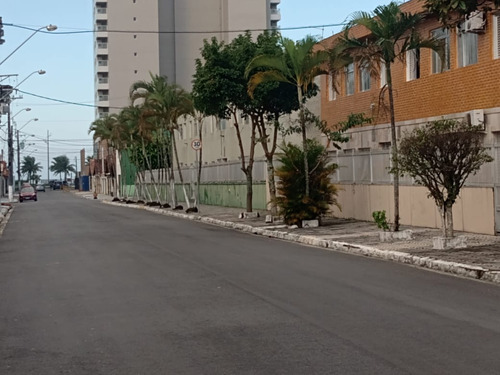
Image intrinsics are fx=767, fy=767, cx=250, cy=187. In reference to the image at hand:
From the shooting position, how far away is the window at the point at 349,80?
30484mm

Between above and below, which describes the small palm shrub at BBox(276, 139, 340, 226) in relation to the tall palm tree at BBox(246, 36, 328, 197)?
below

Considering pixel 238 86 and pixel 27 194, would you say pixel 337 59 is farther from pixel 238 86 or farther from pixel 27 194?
pixel 27 194

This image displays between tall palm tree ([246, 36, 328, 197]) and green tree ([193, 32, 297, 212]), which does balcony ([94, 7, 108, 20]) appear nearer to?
green tree ([193, 32, 297, 212])

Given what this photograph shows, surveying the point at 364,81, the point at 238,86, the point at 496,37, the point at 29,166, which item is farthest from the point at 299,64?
the point at 29,166

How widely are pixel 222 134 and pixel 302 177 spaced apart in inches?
1107

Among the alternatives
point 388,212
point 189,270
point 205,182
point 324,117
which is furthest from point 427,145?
point 205,182

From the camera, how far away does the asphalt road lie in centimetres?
708

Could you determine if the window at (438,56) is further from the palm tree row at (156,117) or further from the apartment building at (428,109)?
the palm tree row at (156,117)

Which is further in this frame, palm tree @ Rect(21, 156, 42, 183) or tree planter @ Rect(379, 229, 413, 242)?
palm tree @ Rect(21, 156, 42, 183)

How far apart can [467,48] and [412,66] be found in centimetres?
345

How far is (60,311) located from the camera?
10180mm

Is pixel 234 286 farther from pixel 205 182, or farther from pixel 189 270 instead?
pixel 205 182

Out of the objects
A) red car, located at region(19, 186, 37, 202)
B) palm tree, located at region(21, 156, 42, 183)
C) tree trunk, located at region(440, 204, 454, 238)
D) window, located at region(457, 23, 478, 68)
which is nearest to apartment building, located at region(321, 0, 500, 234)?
window, located at region(457, 23, 478, 68)

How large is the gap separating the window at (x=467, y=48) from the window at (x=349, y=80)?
739 cm
